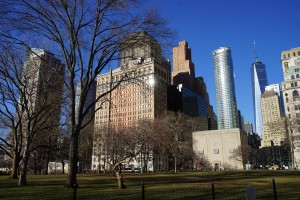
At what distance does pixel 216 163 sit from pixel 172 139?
143 ft

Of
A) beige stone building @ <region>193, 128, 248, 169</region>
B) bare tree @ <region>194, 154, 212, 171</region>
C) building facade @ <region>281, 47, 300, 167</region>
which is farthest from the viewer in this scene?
beige stone building @ <region>193, 128, 248, 169</region>

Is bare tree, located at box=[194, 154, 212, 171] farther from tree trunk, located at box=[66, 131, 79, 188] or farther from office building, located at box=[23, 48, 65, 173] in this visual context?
tree trunk, located at box=[66, 131, 79, 188]

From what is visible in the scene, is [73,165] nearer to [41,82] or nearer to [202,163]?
[41,82]

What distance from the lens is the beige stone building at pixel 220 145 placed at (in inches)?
3962

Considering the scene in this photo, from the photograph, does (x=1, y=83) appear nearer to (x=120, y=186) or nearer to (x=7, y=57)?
(x=7, y=57)

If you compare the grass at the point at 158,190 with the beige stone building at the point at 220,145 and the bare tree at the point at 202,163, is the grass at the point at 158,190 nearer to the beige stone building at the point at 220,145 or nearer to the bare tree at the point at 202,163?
the bare tree at the point at 202,163

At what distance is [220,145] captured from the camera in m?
105

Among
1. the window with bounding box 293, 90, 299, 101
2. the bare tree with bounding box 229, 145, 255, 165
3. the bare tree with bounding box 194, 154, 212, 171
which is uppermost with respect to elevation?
the window with bounding box 293, 90, 299, 101

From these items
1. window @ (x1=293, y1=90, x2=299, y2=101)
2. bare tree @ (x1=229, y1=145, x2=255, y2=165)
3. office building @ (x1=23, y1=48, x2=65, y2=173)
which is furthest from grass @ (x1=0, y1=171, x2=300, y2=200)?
window @ (x1=293, y1=90, x2=299, y2=101)

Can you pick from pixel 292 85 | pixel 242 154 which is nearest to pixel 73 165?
pixel 242 154

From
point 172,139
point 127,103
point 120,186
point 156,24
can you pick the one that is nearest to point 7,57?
point 156,24

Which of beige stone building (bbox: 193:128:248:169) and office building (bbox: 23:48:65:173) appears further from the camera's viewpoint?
beige stone building (bbox: 193:128:248:169)

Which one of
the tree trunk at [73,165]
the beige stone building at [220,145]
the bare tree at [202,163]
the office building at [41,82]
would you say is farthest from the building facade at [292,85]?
the tree trunk at [73,165]

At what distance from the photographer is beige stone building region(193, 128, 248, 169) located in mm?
100625
